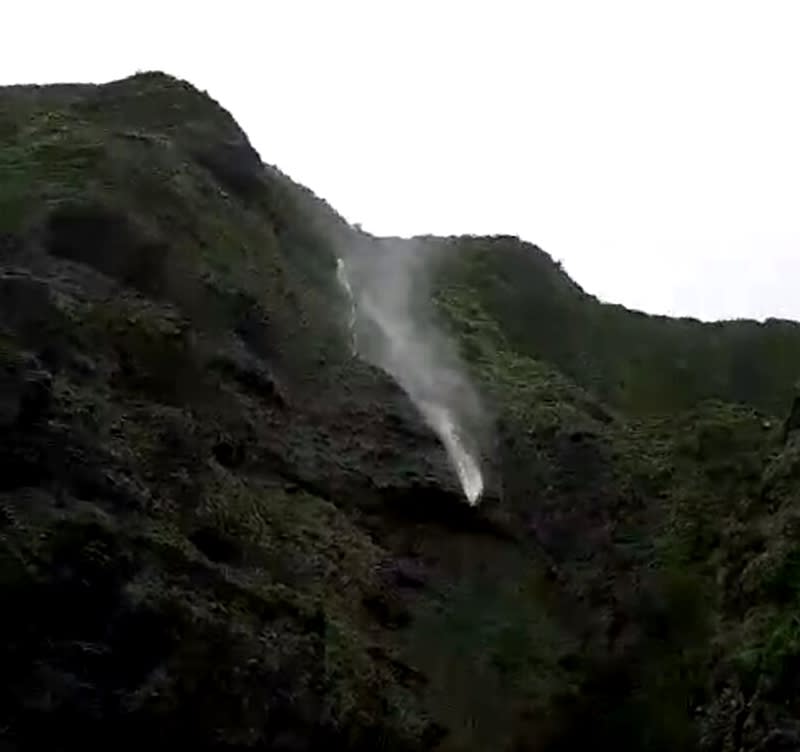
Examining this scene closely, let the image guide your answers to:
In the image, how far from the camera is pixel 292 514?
76.5 feet

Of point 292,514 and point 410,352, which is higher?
point 410,352

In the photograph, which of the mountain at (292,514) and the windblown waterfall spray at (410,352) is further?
the windblown waterfall spray at (410,352)

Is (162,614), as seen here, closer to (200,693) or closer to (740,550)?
(200,693)

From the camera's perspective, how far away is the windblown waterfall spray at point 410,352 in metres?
28.4

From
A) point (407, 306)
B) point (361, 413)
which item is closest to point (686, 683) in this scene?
point (361, 413)

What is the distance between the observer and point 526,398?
107 ft

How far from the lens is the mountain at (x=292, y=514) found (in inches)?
714

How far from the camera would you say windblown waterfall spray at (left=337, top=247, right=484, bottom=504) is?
28391 mm

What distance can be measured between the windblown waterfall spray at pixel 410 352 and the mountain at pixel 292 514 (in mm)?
287

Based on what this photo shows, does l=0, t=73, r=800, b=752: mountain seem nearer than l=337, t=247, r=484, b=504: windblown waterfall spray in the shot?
Yes

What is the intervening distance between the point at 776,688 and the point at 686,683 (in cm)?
296

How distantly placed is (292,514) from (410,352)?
11.6 meters

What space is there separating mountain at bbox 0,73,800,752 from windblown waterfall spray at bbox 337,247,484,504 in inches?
11.3

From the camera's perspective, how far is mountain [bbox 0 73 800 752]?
714 inches
